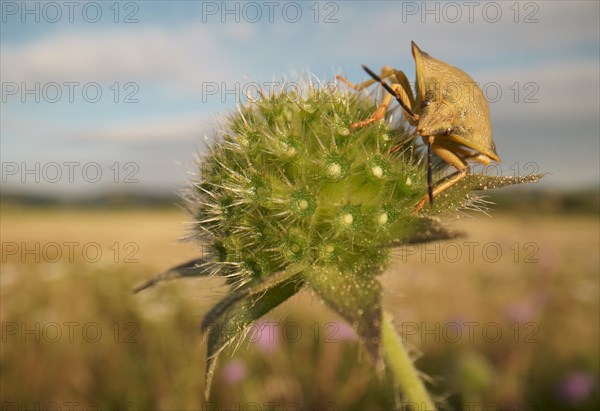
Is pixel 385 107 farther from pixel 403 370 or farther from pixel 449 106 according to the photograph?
pixel 403 370

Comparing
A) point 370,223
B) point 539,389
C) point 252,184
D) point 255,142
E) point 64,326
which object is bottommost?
point 539,389

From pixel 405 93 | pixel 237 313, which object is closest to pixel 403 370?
pixel 237 313

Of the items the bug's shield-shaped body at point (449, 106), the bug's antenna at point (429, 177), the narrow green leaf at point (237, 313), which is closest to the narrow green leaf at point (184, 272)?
the narrow green leaf at point (237, 313)

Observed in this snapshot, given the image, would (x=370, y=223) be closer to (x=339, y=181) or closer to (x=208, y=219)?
(x=339, y=181)

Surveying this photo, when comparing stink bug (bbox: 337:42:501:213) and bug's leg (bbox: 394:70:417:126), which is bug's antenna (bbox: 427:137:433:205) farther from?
bug's leg (bbox: 394:70:417:126)

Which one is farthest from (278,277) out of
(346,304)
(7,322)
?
(7,322)

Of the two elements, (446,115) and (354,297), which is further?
(446,115)

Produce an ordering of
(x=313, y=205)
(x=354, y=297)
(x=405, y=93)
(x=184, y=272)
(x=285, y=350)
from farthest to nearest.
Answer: (x=285, y=350)
(x=184, y=272)
(x=405, y=93)
(x=313, y=205)
(x=354, y=297)
